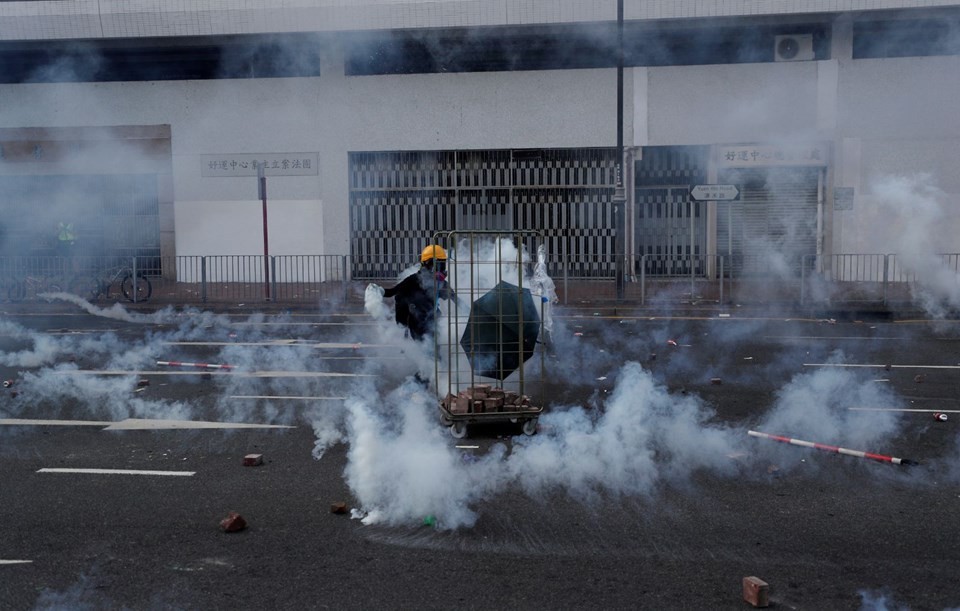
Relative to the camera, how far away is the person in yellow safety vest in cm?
1445

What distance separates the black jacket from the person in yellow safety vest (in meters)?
9.73

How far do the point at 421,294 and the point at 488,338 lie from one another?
3.66 ft

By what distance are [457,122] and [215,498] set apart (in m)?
13.4

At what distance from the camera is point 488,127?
17.1m

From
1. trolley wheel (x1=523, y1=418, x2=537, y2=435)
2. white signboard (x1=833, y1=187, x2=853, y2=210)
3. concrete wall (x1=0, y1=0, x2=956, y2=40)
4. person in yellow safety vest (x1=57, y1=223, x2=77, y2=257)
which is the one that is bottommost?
trolley wheel (x1=523, y1=418, x2=537, y2=435)

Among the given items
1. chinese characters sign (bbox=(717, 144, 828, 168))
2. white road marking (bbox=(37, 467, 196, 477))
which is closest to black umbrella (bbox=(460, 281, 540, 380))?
white road marking (bbox=(37, 467, 196, 477))

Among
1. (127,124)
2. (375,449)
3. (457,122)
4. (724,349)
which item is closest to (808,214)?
(457,122)

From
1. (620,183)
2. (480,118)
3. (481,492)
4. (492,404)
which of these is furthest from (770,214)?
(481,492)

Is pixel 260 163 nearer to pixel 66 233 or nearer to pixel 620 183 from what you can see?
pixel 66 233

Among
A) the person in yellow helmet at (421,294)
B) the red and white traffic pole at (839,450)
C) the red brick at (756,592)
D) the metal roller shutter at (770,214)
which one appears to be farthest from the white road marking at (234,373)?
the metal roller shutter at (770,214)

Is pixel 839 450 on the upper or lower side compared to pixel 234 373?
lower

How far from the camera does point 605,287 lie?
599 inches

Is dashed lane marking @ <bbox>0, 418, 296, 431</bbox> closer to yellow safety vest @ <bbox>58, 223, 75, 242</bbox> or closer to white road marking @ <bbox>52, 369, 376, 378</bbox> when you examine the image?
white road marking @ <bbox>52, 369, 376, 378</bbox>

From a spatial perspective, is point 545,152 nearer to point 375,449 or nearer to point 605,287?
point 605,287
